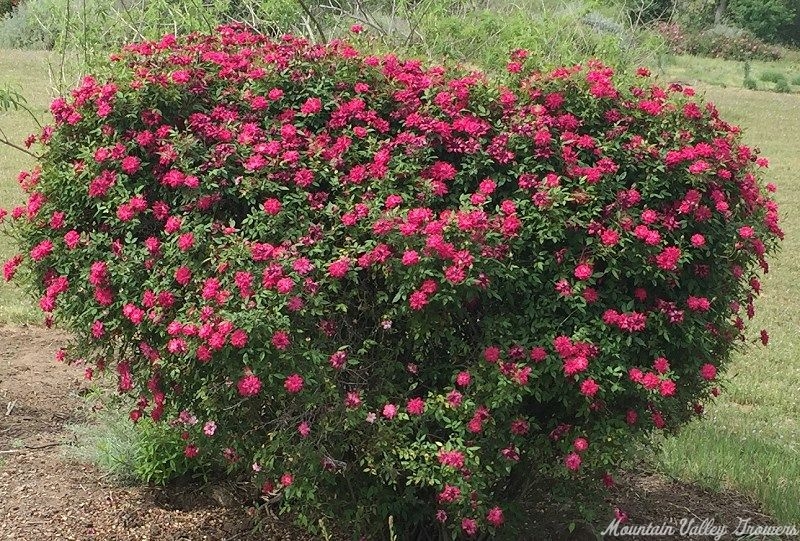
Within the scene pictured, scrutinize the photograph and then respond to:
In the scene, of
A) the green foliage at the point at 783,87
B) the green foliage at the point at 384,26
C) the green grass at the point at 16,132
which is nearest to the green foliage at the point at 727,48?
the green foliage at the point at 783,87

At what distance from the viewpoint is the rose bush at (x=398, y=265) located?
2.76 meters

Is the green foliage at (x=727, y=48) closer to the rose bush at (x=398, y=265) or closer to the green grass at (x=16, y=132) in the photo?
the green grass at (x=16, y=132)

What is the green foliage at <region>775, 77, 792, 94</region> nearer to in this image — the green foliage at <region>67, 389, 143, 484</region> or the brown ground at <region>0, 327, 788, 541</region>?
the brown ground at <region>0, 327, 788, 541</region>

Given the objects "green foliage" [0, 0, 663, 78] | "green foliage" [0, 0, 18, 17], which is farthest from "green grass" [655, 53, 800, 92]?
"green foliage" [0, 0, 18, 17]

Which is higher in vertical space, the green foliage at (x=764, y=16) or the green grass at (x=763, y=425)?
the green grass at (x=763, y=425)

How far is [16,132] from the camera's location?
12.7m

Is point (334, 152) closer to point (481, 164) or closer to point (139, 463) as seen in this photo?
point (481, 164)

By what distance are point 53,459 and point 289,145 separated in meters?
1.78

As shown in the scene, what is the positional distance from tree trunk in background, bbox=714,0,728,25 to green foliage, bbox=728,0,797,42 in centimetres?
49

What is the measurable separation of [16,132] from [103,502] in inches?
402

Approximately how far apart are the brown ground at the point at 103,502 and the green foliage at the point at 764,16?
108 ft

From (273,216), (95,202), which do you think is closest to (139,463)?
(95,202)

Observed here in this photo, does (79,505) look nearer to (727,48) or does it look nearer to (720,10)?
(727,48)

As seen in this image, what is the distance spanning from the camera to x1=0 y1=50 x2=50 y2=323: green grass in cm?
608
